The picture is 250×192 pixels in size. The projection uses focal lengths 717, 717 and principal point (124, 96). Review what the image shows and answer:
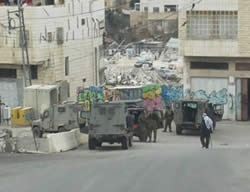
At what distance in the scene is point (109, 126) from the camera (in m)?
27.7

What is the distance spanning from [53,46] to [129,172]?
102ft

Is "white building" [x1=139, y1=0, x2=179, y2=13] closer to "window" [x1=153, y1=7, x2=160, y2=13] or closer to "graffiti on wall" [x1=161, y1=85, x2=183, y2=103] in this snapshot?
"window" [x1=153, y1=7, x2=160, y2=13]

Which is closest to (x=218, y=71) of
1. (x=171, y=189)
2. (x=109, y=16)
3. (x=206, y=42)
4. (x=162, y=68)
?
(x=206, y=42)

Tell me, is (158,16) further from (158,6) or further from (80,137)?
(80,137)

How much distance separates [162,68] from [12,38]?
52962 millimetres

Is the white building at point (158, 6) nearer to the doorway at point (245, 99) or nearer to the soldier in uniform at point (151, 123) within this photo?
the doorway at point (245, 99)

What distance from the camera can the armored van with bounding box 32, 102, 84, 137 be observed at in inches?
1366

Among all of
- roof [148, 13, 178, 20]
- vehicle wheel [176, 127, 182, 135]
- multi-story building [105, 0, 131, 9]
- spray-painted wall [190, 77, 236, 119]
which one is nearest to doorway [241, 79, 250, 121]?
spray-painted wall [190, 77, 236, 119]

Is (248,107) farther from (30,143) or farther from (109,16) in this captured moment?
(109,16)

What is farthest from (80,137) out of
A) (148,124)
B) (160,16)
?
(160,16)

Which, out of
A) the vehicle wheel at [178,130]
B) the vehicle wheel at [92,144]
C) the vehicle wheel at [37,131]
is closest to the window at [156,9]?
the vehicle wheel at [178,130]

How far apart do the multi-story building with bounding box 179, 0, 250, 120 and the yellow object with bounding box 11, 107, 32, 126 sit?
9.56 meters

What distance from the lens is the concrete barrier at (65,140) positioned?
27.7 metres

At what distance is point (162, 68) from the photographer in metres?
97.1
